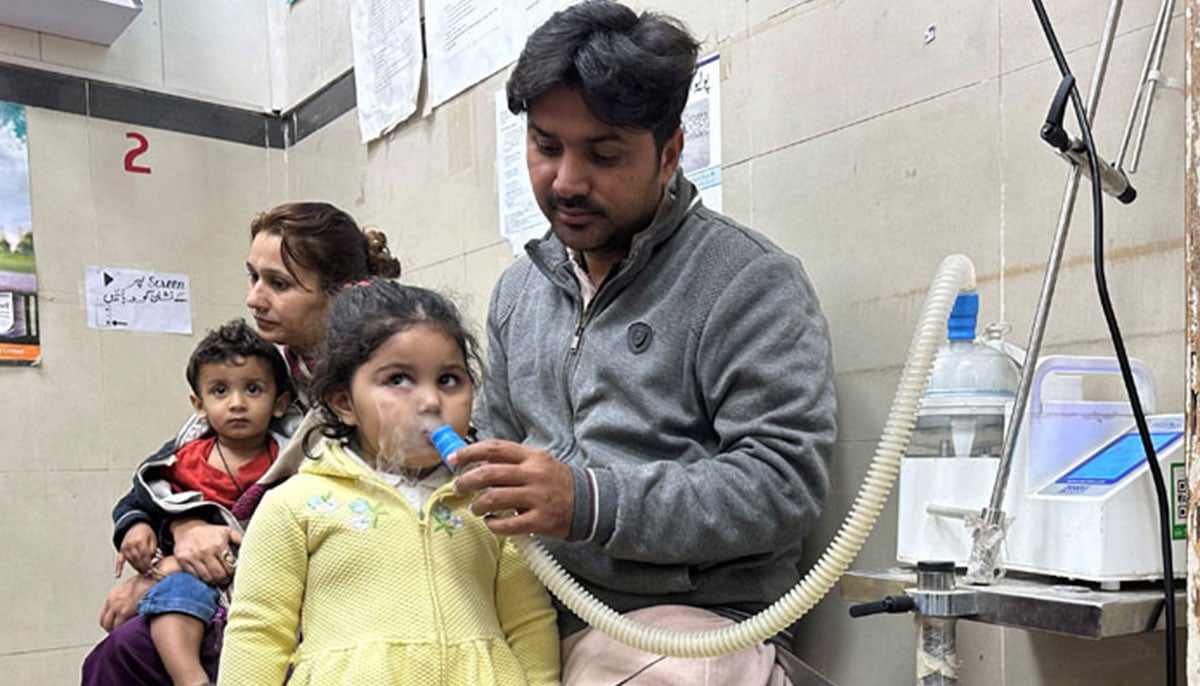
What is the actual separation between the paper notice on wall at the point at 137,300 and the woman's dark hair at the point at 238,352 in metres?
1.05

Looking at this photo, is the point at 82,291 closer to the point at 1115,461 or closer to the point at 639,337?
the point at 639,337

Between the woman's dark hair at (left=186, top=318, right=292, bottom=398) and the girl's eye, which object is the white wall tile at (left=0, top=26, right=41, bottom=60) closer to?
the woman's dark hair at (left=186, top=318, right=292, bottom=398)

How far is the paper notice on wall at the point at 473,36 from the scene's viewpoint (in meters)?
1.97

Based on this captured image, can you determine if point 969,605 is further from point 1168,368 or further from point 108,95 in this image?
point 108,95

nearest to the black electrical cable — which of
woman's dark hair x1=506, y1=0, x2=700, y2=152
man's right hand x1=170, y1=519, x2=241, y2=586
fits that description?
woman's dark hair x1=506, y1=0, x2=700, y2=152

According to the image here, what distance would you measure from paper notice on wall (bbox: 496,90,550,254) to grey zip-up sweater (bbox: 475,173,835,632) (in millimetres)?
657

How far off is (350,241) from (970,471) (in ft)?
3.58

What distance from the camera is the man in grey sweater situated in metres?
1.03

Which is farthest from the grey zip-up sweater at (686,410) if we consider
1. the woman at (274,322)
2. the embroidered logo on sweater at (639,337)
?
the woman at (274,322)

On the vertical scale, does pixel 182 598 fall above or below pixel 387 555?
below

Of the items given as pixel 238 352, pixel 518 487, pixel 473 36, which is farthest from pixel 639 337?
pixel 473 36

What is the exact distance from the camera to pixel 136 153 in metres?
2.71

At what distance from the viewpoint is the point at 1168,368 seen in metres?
1.03

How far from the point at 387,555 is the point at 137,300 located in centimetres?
189
